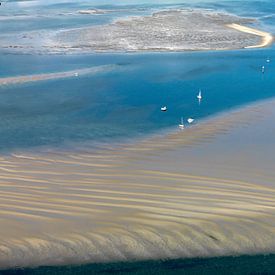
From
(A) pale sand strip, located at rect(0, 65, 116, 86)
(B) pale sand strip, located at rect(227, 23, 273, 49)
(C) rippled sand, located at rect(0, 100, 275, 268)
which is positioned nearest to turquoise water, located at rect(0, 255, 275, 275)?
(C) rippled sand, located at rect(0, 100, 275, 268)

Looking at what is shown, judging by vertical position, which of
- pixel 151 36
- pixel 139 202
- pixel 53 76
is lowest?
pixel 139 202

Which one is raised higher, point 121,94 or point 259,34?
point 259,34

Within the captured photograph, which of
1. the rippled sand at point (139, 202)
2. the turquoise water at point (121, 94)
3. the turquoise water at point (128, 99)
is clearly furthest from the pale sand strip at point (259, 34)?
the rippled sand at point (139, 202)

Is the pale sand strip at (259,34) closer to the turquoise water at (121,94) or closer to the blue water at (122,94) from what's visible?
the turquoise water at (121,94)

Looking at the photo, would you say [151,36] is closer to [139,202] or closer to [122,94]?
[122,94]

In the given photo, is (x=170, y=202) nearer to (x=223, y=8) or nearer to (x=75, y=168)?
(x=75, y=168)

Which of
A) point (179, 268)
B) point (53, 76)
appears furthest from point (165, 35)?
point (179, 268)
